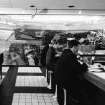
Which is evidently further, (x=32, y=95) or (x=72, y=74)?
(x=32, y=95)

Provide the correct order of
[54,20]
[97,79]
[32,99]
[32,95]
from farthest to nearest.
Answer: [54,20]
[32,95]
[32,99]
[97,79]

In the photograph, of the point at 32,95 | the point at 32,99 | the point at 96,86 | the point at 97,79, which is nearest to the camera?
the point at 97,79

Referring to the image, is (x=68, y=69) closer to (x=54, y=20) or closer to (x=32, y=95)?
(x=32, y=95)

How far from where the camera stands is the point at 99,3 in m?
7.08

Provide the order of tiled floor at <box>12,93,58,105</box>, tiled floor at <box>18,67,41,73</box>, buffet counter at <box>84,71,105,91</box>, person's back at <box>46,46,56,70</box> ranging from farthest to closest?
tiled floor at <box>18,67,41,73</box>, person's back at <box>46,46,56,70</box>, tiled floor at <box>12,93,58,105</box>, buffet counter at <box>84,71,105,91</box>

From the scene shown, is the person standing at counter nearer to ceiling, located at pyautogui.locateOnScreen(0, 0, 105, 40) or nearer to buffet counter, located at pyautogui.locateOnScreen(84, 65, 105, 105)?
buffet counter, located at pyautogui.locateOnScreen(84, 65, 105, 105)

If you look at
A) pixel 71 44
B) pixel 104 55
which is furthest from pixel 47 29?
pixel 71 44

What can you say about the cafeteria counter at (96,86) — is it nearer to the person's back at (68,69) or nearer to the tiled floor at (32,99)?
the person's back at (68,69)

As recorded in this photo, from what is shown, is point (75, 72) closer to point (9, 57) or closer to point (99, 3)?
point (99, 3)

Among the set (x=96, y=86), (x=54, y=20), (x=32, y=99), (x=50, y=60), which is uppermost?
(x=54, y=20)

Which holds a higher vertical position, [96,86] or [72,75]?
[72,75]

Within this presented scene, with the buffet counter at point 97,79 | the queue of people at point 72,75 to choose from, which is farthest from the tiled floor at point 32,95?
the buffet counter at point 97,79

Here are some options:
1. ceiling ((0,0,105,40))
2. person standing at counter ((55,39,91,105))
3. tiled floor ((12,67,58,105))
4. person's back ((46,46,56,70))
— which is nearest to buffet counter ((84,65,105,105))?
person standing at counter ((55,39,91,105))

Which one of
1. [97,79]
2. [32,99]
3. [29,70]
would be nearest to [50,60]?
[32,99]
